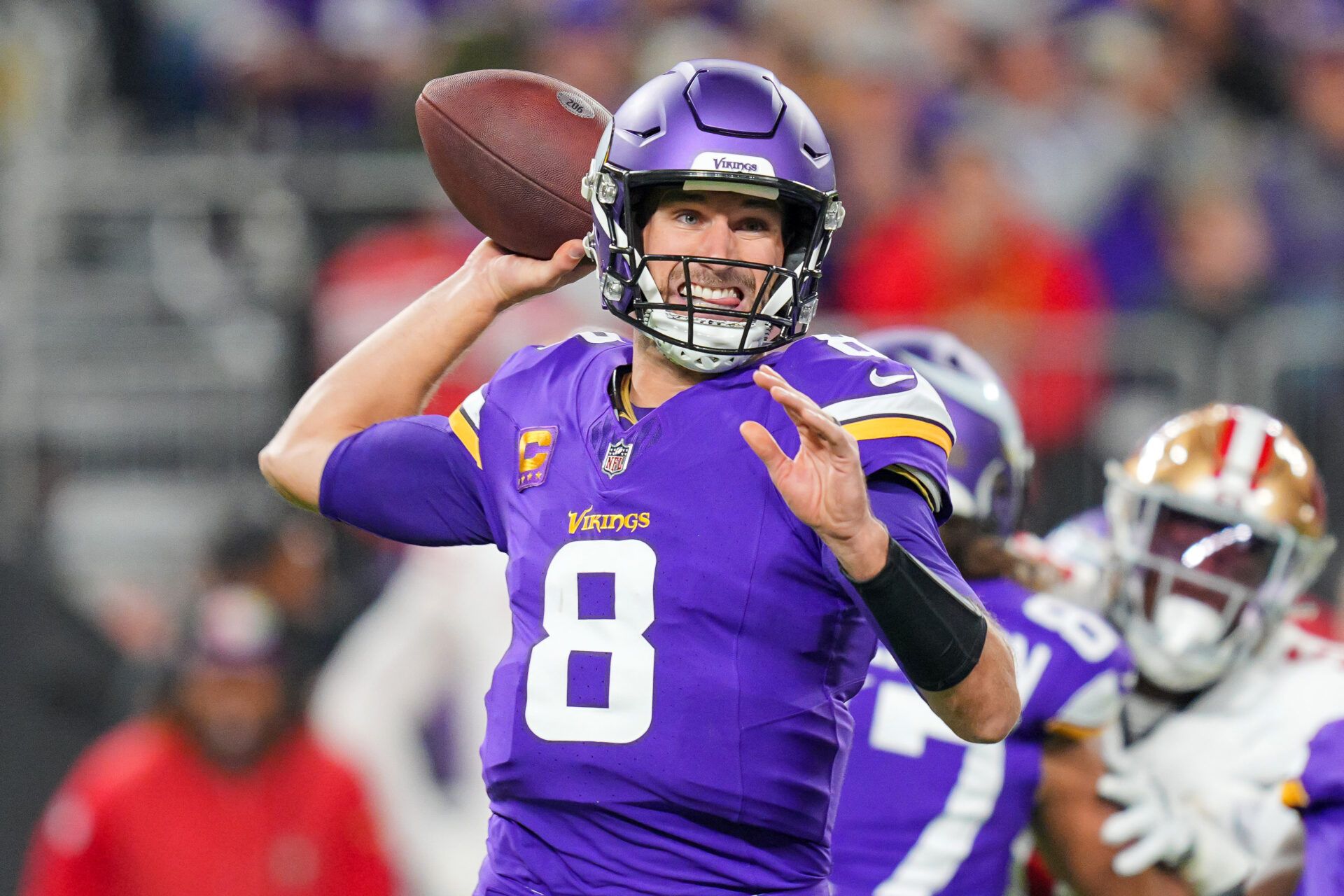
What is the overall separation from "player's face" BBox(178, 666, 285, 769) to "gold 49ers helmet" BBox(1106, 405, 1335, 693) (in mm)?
3073

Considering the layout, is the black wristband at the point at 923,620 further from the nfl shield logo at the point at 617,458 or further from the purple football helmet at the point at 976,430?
the purple football helmet at the point at 976,430

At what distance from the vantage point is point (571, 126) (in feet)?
11.1

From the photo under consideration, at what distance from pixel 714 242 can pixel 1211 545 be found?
5.35 feet

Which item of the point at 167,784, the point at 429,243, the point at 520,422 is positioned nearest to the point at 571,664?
the point at 520,422

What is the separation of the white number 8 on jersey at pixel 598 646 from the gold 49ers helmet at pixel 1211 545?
64.1 inches

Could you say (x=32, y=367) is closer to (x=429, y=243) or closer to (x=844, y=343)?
(x=429, y=243)

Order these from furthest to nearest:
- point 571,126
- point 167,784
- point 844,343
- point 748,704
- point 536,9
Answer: point 536,9 → point 167,784 → point 571,126 → point 844,343 → point 748,704

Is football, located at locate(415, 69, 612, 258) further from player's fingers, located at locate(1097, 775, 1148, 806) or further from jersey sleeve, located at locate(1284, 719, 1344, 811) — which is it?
jersey sleeve, located at locate(1284, 719, 1344, 811)

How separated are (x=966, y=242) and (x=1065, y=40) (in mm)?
1790

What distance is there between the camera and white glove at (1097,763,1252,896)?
3484 millimetres

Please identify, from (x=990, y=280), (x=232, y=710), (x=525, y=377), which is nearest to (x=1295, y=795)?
(x=525, y=377)

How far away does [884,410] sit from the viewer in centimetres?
259

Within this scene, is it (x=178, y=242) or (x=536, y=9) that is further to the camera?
(x=536, y=9)

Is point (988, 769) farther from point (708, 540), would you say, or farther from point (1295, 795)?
point (708, 540)
